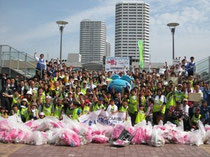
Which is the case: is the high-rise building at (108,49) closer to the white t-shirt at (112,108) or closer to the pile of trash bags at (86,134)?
the white t-shirt at (112,108)

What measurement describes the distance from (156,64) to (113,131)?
3977 centimetres

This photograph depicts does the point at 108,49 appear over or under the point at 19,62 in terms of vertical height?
over

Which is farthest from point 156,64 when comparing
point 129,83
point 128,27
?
point 128,27

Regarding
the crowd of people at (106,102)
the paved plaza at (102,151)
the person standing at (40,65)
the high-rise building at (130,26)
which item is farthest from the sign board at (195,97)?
the high-rise building at (130,26)

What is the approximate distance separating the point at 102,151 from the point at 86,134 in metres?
1.14

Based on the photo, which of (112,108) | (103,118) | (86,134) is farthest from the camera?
(112,108)

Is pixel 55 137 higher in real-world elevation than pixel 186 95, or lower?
lower

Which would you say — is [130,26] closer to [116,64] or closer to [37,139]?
[116,64]

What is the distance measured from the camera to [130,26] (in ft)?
454

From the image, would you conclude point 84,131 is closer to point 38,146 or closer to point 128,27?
point 38,146

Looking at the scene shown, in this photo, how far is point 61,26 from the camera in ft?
69.8

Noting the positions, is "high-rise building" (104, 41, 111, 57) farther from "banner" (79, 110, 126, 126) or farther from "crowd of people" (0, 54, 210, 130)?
"banner" (79, 110, 126, 126)

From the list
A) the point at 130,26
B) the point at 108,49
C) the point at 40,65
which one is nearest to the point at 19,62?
the point at 40,65

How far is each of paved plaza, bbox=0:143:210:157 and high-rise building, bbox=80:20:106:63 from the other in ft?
491
